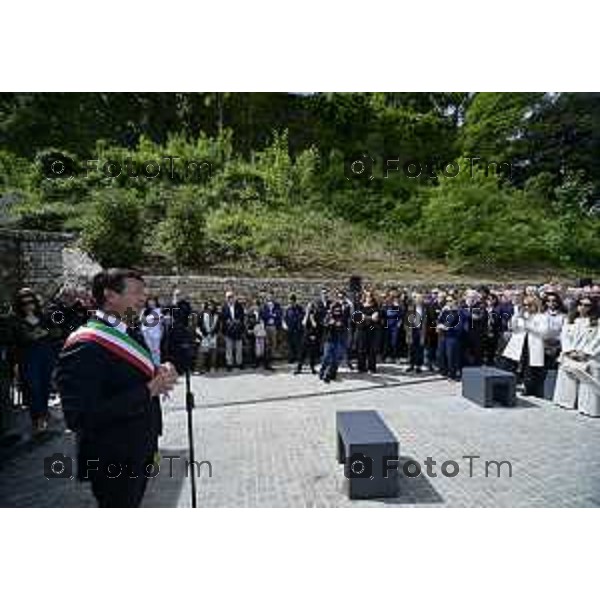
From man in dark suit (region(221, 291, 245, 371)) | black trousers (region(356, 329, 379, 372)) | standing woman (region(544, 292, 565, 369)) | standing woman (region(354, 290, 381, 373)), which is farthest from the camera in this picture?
standing woman (region(544, 292, 565, 369))

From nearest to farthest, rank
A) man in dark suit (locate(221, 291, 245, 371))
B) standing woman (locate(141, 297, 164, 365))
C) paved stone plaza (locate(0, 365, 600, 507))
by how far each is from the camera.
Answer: standing woman (locate(141, 297, 164, 365)) < paved stone plaza (locate(0, 365, 600, 507)) < man in dark suit (locate(221, 291, 245, 371))

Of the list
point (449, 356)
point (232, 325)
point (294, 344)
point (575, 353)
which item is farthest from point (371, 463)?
point (575, 353)

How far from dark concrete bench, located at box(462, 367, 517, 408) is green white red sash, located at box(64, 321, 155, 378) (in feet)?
9.44

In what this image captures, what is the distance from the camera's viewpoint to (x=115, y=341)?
10.8 ft

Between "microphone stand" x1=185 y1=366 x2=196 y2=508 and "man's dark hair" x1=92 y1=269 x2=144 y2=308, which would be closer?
"man's dark hair" x1=92 y1=269 x2=144 y2=308

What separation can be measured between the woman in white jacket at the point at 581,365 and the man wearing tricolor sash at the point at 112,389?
377 cm

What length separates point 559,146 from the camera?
521cm

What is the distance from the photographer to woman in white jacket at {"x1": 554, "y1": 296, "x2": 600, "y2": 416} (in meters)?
5.71

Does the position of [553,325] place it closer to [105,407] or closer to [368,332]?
[368,332]

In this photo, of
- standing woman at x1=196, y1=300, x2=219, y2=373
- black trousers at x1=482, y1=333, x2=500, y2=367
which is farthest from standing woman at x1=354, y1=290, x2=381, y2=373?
standing woman at x1=196, y1=300, x2=219, y2=373

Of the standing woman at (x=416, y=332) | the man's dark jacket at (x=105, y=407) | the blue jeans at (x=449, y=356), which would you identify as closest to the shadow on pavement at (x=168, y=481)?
the man's dark jacket at (x=105, y=407)

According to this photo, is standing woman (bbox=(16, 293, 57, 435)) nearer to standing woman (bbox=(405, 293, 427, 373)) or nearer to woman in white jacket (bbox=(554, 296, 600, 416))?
standing woman (bbox=(405, 293, 427, 373))

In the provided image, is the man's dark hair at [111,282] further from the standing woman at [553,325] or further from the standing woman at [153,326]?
the standing woman at [553,325]

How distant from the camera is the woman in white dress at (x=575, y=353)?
577 cm
